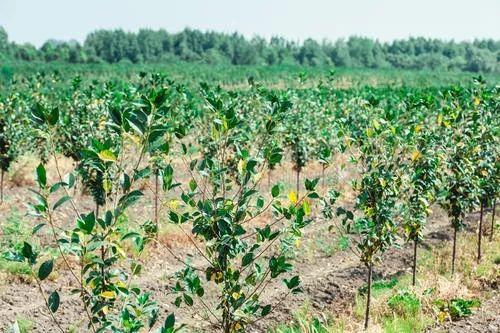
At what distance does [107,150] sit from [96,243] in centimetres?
55

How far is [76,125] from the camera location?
1268 cm

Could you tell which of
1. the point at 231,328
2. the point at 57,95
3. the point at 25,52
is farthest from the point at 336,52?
the point at 231,328

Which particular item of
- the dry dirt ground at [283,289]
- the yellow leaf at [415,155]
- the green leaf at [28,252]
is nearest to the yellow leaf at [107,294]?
the green leaf at [28,252]

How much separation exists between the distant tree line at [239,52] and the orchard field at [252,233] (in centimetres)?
6959

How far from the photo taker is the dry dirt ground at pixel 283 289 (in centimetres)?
795

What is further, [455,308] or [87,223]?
[455,308]

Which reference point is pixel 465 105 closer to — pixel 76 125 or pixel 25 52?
pixel 76 125

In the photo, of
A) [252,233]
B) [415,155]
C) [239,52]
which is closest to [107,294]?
[252,233]

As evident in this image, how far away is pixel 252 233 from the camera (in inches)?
210

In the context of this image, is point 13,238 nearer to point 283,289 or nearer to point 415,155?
point 283,289

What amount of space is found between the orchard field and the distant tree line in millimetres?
69589

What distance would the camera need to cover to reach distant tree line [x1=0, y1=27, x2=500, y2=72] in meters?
81.4

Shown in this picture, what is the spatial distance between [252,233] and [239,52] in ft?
287

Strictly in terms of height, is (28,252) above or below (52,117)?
below
